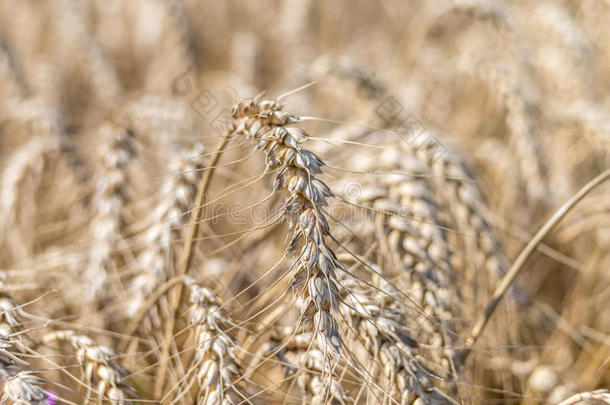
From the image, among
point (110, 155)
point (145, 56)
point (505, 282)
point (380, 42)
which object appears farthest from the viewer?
point (145, 56)

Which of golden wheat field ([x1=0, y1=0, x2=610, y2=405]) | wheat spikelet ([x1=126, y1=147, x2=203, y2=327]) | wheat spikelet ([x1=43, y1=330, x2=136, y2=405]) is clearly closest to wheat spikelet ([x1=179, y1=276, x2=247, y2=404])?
golden wheat field ([x1=0, y1=0, x2=610, y2=405])

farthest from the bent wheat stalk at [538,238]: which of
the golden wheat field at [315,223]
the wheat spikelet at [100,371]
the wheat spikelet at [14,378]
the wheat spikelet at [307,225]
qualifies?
the wheat spikelet at [14,378]

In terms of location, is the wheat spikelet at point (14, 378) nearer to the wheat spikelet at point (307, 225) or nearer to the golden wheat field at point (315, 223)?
the golden wheat field at point (315, 223)

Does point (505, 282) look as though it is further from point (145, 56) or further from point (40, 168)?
point (145, 56)

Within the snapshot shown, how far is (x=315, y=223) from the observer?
0.72m

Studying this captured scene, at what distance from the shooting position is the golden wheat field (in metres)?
0.83

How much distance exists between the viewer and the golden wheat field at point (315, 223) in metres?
0.83

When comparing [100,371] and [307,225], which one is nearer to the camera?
[307,225]

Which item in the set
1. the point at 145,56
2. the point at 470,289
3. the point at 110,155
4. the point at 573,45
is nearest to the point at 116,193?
the point at 110,155

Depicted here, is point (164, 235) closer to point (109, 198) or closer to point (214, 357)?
point (109, 198)

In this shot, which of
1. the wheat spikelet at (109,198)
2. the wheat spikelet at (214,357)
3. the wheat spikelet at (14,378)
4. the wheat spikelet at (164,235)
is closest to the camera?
the wheat spikelet at (14,378)

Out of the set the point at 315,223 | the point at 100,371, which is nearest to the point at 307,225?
the point at 315,223

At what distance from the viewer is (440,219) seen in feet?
3.89

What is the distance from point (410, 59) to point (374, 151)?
90 cm
